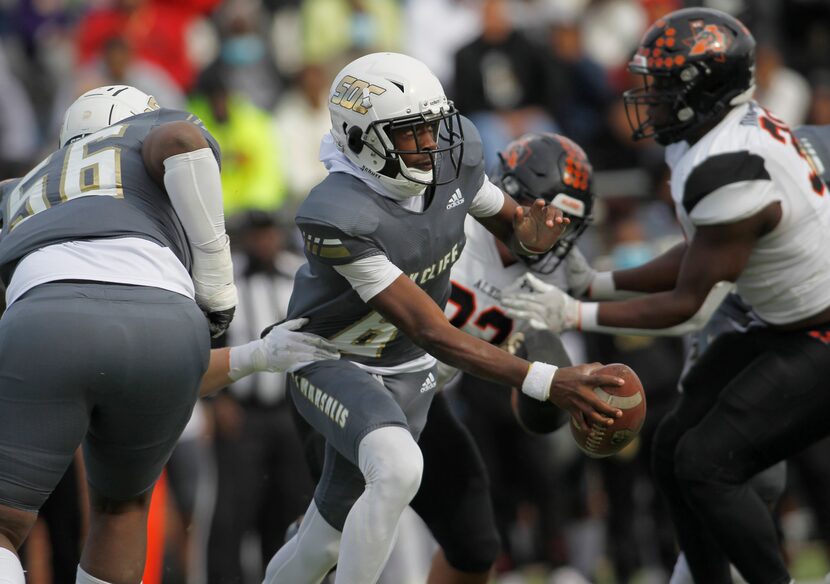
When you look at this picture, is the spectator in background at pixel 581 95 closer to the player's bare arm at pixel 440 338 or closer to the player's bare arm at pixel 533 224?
the player's bare arm at pixel 533 224

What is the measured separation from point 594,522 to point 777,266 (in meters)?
3.41

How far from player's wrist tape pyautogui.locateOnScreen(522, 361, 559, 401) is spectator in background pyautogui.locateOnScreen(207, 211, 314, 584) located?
10.7 ft

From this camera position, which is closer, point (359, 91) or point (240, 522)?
point (359, 91)

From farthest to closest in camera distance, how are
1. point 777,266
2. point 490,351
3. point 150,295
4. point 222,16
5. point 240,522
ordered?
point 222,16 < point 240,522 < point 777,266 < point 490,351 < point 150,295

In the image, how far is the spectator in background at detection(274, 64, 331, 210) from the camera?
345 inches

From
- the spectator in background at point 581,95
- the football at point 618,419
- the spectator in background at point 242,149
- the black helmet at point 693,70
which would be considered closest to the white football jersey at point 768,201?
the black helmet at point 693,70

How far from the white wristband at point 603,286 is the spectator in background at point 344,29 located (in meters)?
4.29

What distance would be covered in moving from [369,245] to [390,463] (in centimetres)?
68

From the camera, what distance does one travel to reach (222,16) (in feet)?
32.7

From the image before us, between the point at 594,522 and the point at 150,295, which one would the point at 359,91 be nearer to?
the point at 150,295

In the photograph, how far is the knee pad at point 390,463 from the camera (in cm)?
410

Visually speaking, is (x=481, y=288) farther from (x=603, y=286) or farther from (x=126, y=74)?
(x=126, y=74)

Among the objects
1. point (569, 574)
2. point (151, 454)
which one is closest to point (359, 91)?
point (151, 454)

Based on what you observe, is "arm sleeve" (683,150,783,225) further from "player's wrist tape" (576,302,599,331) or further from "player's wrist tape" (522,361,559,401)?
"player's wrist tape" (522,361,559,401)
